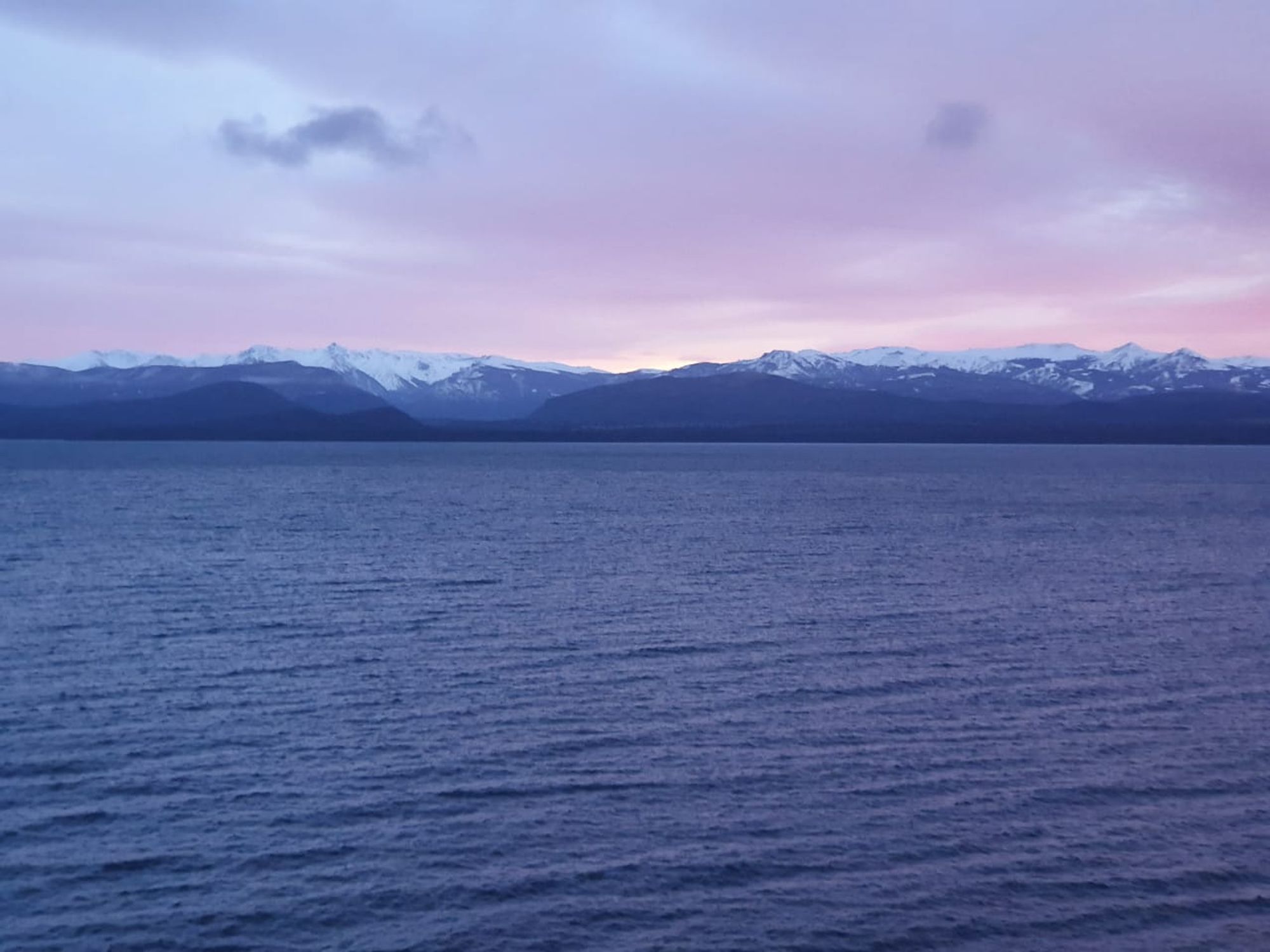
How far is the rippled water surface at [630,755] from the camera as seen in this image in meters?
16.5

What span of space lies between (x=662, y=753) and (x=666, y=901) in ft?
20.8

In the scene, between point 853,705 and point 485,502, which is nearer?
point 853,705

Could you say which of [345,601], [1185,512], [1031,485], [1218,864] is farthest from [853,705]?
[1031,485]

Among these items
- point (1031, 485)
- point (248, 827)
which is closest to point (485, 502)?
point (1031, 485)

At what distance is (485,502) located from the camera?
9406cm

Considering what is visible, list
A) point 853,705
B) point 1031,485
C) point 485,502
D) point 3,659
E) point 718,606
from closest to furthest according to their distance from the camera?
point 853,705 → point 3,659 → point 718,606 → point 485,502 → point 1031,485

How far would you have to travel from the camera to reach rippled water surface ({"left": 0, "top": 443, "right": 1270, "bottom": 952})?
16531 mm

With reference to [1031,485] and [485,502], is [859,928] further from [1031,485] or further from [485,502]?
[1031,485]

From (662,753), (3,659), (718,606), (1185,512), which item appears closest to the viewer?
(662,753)

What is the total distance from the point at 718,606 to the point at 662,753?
57.3ft

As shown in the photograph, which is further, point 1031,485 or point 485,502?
point 1031,485

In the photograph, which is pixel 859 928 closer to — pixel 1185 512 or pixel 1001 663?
pixel 1001 663

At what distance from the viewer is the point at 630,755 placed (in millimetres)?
23047

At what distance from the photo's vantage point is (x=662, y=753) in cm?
2311
